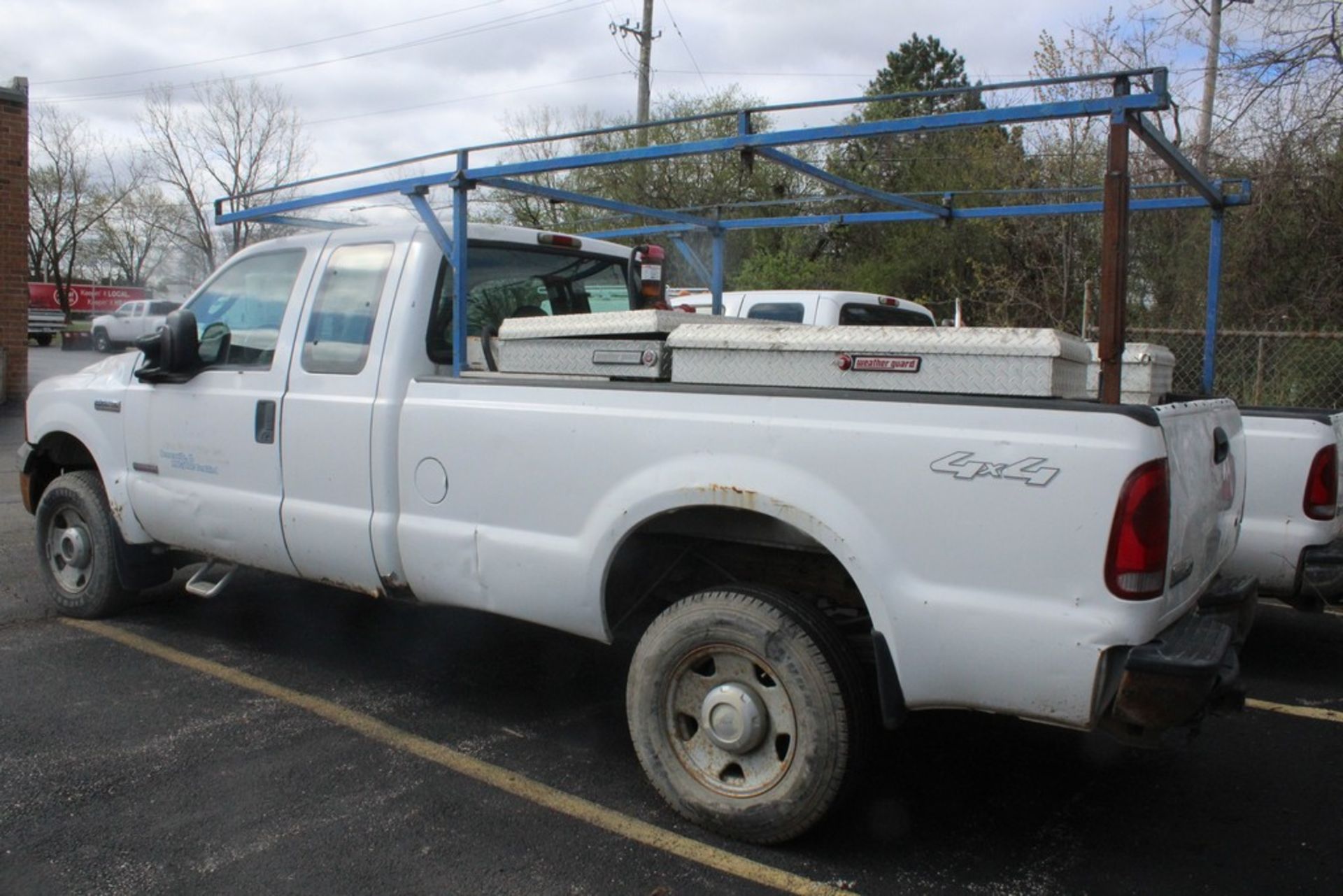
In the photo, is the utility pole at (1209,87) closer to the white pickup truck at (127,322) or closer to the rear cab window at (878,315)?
the rear cab window at (878,315)

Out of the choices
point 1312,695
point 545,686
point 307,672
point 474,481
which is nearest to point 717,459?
point 474,481

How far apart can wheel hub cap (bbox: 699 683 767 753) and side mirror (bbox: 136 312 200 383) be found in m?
3.02

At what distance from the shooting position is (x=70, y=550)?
5809mm

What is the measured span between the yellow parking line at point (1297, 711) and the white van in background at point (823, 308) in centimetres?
436

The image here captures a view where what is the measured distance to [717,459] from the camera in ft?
10.9

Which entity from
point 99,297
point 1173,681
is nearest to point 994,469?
point 1173,681

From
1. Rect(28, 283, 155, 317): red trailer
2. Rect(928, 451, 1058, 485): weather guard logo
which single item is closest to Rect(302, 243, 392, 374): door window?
Rect(928, 451, 1058, 485): weather guard logo

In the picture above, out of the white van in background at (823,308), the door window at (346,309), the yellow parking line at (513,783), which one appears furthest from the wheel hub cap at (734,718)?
the white van in background at (823,308)

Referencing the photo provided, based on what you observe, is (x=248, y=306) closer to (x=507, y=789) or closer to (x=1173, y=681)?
(x=507, y=789)

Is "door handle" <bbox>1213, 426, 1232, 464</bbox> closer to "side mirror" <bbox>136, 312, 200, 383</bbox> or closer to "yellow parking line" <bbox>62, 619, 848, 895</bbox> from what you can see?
"yellow parking line" <bbox>62, 619, 848, 895</bbox>

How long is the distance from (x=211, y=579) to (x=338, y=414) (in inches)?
62.6

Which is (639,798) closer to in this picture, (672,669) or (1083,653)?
(672,669)

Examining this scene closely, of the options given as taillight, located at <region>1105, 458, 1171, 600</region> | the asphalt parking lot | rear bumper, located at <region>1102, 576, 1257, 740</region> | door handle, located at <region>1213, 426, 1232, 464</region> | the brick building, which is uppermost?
the brick building

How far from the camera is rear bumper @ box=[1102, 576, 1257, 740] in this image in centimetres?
276
